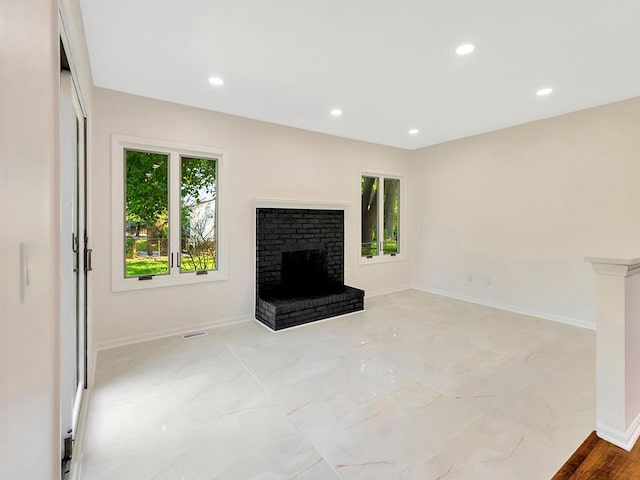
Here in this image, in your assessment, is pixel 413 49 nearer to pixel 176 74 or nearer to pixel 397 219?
pixel 176 74

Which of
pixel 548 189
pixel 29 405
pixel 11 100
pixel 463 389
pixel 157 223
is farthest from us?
pixel 548 189

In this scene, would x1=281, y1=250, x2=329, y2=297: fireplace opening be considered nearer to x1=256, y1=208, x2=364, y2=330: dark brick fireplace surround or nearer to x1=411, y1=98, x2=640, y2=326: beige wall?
x1=256, y1=208, x2=364, y2=330: dark brick fireplace surround

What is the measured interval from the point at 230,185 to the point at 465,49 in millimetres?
2914

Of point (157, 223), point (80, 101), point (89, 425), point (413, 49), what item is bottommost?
point (89, 425)

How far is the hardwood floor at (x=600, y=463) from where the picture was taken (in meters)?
1.74

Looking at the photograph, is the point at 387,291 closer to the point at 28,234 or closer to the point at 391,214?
the point at 391,214

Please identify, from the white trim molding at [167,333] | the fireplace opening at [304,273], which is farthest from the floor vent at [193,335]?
the fireplace opening at [304,273]

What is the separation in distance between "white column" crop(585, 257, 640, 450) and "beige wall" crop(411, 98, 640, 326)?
1.95m

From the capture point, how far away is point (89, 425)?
2139mm

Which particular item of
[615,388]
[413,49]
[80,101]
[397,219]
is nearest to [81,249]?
[80,101]

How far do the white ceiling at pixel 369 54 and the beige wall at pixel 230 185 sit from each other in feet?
0.86

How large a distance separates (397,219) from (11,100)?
589cm

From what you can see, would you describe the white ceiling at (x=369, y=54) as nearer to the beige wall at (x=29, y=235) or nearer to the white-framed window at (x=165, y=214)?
the white-framed window at (x=165, y=214)

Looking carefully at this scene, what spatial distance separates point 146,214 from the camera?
3736 mm
